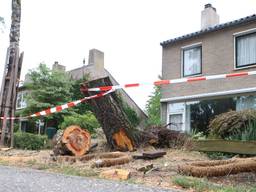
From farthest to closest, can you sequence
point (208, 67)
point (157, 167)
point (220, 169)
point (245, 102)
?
point (208, 67) → point (245, 102) → point (157, 167) → point (220, 169)

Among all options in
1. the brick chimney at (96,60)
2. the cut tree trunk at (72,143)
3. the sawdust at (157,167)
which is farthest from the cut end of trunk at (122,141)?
the brick chimney at (96,60)

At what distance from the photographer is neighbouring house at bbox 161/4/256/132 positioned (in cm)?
1742

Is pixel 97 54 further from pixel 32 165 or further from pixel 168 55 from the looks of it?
pixel 32 165

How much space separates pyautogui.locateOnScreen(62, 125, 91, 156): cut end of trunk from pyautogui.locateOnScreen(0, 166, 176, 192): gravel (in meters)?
2.92

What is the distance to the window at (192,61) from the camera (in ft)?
63.5

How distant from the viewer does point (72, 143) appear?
9219mm

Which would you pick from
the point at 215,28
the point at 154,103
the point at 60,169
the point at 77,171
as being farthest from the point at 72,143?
the point at 154,103

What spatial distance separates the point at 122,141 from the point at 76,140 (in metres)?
1.13

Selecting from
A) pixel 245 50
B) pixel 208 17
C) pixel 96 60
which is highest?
pixel 96 60

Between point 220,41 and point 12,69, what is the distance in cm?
996

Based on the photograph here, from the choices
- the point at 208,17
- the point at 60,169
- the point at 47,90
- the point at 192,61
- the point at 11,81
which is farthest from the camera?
the point at 47,90

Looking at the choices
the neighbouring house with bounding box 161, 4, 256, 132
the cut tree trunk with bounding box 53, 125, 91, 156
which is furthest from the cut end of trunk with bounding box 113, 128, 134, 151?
the neighbouring house with bounding box 161, 4, 256, 132

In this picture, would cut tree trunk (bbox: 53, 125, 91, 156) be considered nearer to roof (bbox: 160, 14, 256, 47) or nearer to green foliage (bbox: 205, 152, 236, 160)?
green foliage (bbox: 205, 152, 236, 160)

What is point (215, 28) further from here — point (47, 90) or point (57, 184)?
point (57, 184)
